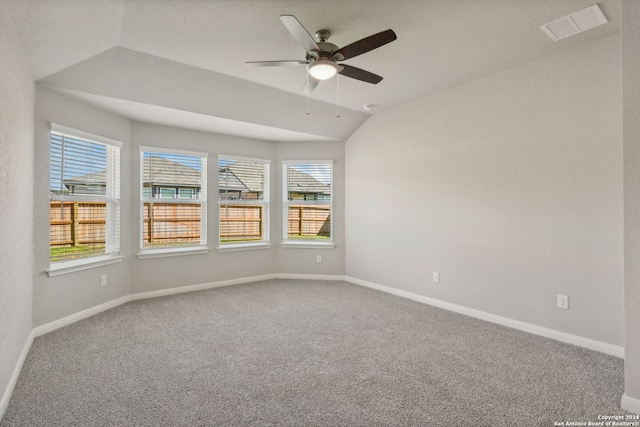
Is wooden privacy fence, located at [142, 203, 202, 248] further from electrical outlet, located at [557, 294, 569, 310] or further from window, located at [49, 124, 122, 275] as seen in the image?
electrical outlet, located at [557, 294, 569, 310]

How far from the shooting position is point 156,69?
10.8ft

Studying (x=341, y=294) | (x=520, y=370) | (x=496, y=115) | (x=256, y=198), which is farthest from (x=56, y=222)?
(x=496, y=115)

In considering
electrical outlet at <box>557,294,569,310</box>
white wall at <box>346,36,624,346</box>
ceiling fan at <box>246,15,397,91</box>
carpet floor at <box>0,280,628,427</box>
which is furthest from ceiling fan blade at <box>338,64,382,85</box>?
electrical outlet at <box>557,294,569,310</box>

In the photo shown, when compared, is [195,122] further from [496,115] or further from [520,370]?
[520,370]

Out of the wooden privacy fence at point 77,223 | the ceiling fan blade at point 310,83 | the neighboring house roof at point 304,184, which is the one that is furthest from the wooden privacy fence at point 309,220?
the ceiling fan blade at point 310,83

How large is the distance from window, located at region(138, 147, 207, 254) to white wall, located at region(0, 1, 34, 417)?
1.61 m

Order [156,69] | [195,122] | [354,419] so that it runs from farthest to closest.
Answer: [195,122], [156,69], [354,419]

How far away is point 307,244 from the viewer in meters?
5.74

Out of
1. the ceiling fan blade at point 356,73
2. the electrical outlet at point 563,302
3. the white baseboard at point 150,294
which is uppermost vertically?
the ceiling fan blade at point 356,73

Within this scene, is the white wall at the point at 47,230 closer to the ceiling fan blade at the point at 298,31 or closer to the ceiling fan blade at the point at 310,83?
the ceiling fan blade at the point at 310,83

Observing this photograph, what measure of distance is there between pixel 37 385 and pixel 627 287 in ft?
12.9

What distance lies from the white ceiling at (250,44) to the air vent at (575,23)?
56 millimetres

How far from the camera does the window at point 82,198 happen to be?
3.55 meters

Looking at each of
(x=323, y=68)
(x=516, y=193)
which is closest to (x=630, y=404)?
(x=516, y=193)
